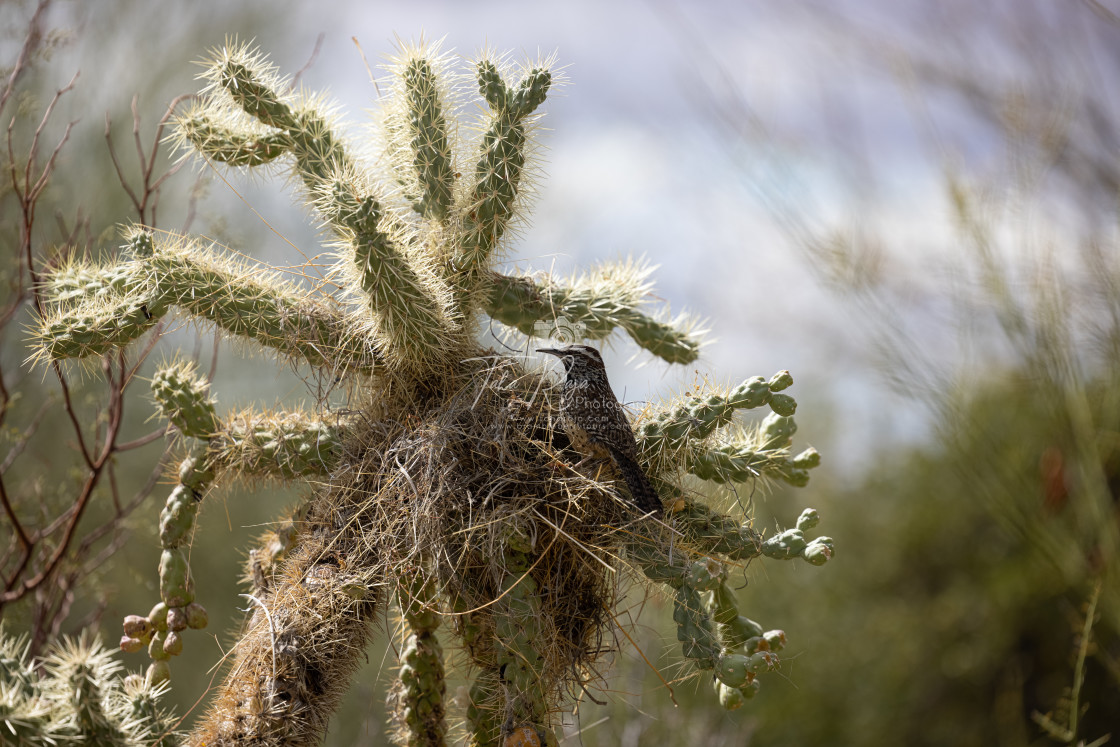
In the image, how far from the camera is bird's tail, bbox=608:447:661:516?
126 centimetres

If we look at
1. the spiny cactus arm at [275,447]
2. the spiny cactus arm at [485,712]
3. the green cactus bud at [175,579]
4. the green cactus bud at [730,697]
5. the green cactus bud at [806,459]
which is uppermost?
the spiny cactus arm at [275,447]

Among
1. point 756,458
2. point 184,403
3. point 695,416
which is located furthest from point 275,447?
point 756,458

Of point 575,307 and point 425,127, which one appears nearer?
point 425,127

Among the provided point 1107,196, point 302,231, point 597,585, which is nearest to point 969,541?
point 1107,196

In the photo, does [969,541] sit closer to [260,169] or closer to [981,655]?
[981,655]

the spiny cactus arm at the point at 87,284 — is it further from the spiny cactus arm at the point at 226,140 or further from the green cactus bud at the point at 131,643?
the green cactus bud at the point at 131,643

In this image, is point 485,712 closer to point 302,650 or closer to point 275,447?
point 302,650

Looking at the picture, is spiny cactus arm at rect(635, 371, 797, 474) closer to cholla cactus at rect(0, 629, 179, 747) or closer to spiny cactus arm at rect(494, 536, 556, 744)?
spiny cactus arm at rect(494, 536, 556, 744)

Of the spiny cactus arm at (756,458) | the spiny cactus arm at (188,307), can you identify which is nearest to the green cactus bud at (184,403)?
the spiny cactus arm at (188,307)

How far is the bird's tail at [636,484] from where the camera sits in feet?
4.13

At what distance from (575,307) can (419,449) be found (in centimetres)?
45

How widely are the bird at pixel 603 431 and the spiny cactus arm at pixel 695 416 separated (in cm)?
6

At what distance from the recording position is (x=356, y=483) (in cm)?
138

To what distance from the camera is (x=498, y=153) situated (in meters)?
1.38
